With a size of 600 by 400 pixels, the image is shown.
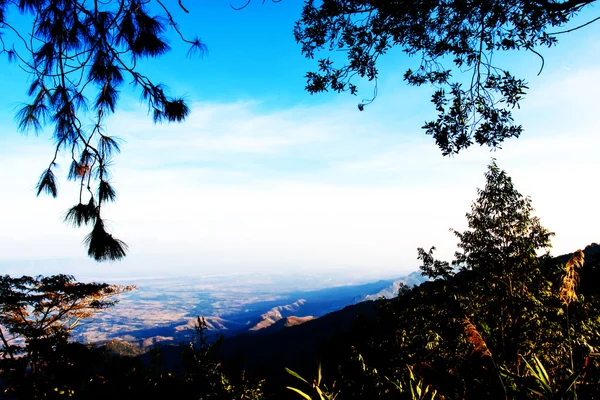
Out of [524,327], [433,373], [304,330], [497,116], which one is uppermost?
[497,116]

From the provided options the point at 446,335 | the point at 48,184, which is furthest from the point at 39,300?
the point at 446,335

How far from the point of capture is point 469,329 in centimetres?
376

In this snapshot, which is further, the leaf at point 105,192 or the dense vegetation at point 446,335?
the dense vegetation at point 446,335

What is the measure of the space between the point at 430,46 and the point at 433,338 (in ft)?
33.5

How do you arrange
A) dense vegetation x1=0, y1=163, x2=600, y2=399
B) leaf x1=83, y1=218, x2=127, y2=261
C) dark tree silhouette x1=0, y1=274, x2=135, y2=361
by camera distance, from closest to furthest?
leaf x1=83, y1=218, x2=127, y2=261, dense vegetation x1=0, y1=163, x2=600, y2=399, dark tree silhouette x1=0, y1=274, x2=135, y2=361

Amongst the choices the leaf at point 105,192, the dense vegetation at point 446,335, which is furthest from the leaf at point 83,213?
the dense vegetation at point 446,335

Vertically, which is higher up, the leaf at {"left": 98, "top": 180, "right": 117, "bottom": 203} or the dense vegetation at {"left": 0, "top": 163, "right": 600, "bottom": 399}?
the leaf at {"left": 98, "top": 180, "right": 117, "bottom": 203}

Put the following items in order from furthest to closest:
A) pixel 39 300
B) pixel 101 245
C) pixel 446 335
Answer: pixel 39 300 → pixel 446 335 → pixel 101 245

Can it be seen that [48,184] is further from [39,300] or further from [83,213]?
[39,300]

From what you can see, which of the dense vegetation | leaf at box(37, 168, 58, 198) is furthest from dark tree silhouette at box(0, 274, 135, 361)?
leaf at box(37, 168, 58, 198)

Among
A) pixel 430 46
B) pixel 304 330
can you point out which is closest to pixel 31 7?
pixel 430 46

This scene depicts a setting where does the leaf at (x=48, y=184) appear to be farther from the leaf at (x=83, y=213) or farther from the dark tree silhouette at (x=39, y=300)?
the dark tree silhouette at (x=39, y=300)

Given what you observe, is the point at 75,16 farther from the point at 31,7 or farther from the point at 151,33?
the point at 151,33

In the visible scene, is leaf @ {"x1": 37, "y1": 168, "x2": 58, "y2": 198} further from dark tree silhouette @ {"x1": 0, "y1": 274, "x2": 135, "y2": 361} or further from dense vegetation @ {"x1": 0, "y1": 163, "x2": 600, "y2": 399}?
dark tree silhouette @ {"x1": 0, "y1": 274, "x2": 135, "y2": 361}
